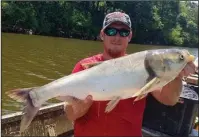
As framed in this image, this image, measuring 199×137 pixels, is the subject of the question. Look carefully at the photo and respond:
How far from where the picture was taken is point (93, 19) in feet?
186

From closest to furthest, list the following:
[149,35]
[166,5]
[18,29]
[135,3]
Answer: [18,29]
[135,3]
[149,35]
[166,5]

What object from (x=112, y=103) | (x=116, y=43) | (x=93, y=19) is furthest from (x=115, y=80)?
(x=93, y=19)

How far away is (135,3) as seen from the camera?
59500mm

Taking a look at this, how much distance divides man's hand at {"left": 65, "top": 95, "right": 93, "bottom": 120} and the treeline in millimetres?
36915

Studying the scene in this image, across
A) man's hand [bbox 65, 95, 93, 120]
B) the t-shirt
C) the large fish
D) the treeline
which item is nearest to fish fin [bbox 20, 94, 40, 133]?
the large fish

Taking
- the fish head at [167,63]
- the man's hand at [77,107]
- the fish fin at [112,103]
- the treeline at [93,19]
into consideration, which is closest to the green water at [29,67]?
the man's hand at [77,107]

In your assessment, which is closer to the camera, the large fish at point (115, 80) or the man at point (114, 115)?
the large fish at point (115, 80)

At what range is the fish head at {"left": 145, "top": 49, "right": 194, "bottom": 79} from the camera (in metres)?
2.84

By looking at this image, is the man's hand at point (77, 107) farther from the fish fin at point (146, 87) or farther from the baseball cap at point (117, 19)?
the baseball cap at point (117, 19)

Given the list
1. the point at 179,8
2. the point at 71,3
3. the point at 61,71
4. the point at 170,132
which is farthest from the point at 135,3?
the point at 170,132

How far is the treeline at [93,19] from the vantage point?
141 feet

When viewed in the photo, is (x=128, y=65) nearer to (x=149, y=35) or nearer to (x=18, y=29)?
(x=18, y=29)

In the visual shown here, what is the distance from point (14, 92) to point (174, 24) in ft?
243

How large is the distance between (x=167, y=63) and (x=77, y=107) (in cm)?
89
